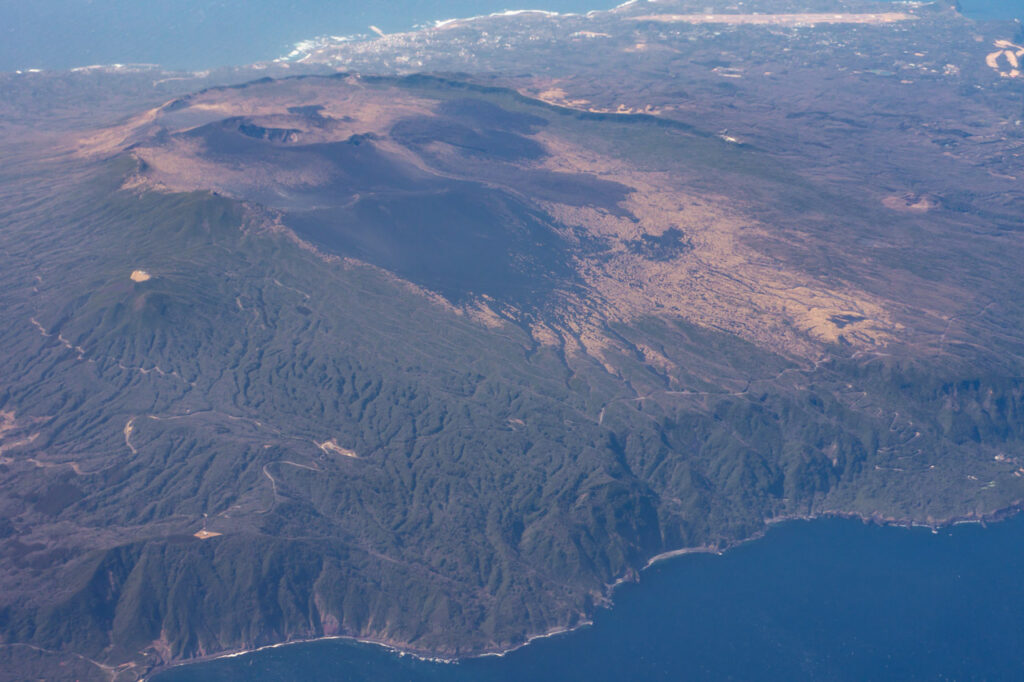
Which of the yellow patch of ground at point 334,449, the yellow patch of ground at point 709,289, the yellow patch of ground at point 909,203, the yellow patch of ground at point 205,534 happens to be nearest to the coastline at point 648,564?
the yellow patch of ground at point 205,534

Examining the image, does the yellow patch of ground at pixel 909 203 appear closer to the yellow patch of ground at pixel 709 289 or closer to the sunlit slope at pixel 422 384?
the sunlit slope at pixel 422 384

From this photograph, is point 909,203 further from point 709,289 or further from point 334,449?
point 334,449

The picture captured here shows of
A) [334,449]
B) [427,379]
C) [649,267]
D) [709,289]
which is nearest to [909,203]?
[709,289]

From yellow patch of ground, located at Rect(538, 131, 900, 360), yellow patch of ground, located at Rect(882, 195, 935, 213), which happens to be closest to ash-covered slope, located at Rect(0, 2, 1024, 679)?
yellow patch of ground, located at Rect(538, 131, 900, 360)

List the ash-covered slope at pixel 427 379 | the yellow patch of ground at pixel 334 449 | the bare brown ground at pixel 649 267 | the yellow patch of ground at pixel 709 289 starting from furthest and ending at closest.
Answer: the yellow patch of ground at pixel 709 289, the bare brown ground at pixel 649 267, the yellow patch of ground at pixel 334 449, the ash-covered slope at pixel 427 379

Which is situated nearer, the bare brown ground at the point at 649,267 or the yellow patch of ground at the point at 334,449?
the yellow patch of ground at the point at 334,449

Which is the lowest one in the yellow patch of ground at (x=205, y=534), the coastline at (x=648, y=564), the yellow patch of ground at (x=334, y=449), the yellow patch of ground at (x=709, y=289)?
the coastline at (x=648, y=564)
